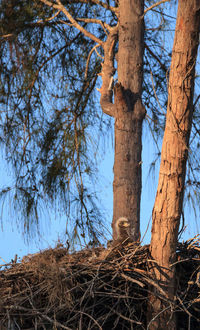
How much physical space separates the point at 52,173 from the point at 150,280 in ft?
5.46

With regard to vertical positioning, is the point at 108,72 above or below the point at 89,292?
above

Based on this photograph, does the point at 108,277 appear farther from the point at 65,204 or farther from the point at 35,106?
the point at 35,106

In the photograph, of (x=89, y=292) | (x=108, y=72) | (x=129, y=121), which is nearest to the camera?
(x=89, y=292)

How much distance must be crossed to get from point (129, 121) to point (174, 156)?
0.74 m

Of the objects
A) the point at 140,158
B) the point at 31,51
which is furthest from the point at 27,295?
the point at 31,51

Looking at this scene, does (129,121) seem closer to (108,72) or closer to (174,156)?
(108,72)

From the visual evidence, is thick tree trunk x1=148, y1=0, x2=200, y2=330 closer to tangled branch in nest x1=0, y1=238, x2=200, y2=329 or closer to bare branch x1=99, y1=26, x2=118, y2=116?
tangled branch in nest x1=0, y1=238, x2=200, y2=329

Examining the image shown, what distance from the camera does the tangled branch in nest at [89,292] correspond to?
5.58 ft

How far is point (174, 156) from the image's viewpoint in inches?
69.4

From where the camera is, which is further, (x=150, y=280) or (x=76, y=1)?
(x=76, y=1)

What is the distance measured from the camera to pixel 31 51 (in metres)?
3.40

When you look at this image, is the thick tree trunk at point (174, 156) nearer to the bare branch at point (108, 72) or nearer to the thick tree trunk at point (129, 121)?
the thick tree trunk at point (129, 121)

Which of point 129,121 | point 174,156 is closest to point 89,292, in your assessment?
point 174,156

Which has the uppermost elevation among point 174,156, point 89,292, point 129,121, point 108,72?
point 108,72
